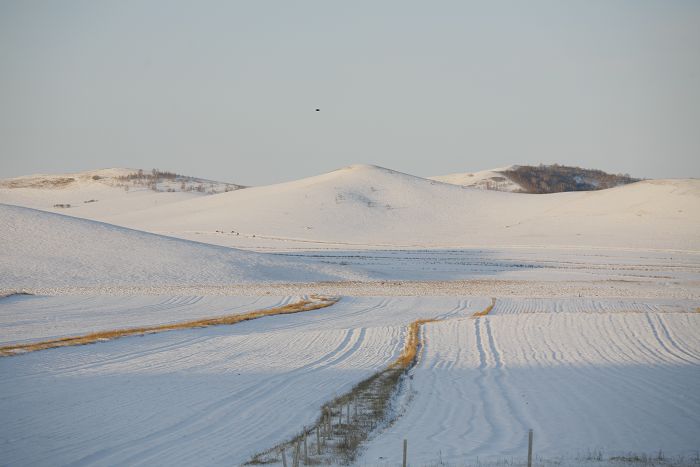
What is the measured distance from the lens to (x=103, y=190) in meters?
123

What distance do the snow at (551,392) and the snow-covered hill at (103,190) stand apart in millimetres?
85845

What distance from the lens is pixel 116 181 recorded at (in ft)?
423

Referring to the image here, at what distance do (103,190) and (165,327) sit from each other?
109 meters

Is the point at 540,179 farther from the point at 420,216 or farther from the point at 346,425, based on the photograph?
the point at 346,425

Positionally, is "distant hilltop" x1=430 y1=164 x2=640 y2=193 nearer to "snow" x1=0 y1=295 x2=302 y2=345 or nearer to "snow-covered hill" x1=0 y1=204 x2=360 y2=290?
"snow-covered hill" x1=0 y1=204 x2=360 y2=290

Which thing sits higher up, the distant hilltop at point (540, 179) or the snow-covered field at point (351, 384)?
the distant hilltop at point (540, 179)

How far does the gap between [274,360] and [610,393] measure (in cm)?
744

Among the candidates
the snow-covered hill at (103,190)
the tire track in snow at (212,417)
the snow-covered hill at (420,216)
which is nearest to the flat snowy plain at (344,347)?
the tire track in snow at (212,417)

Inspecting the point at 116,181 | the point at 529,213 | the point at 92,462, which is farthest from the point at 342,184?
the point at 92,462

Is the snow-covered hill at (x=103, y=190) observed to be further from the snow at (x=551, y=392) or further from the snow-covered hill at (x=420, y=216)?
the snow at (x=551, y=392)

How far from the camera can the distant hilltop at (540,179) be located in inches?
4951

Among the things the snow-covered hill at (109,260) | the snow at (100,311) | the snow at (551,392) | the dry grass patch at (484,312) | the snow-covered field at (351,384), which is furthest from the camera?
the snow-covered hill at (109,260)

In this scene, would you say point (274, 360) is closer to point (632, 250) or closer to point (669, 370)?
point (669, 370)

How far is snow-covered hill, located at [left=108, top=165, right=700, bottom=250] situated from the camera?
6334 cm
